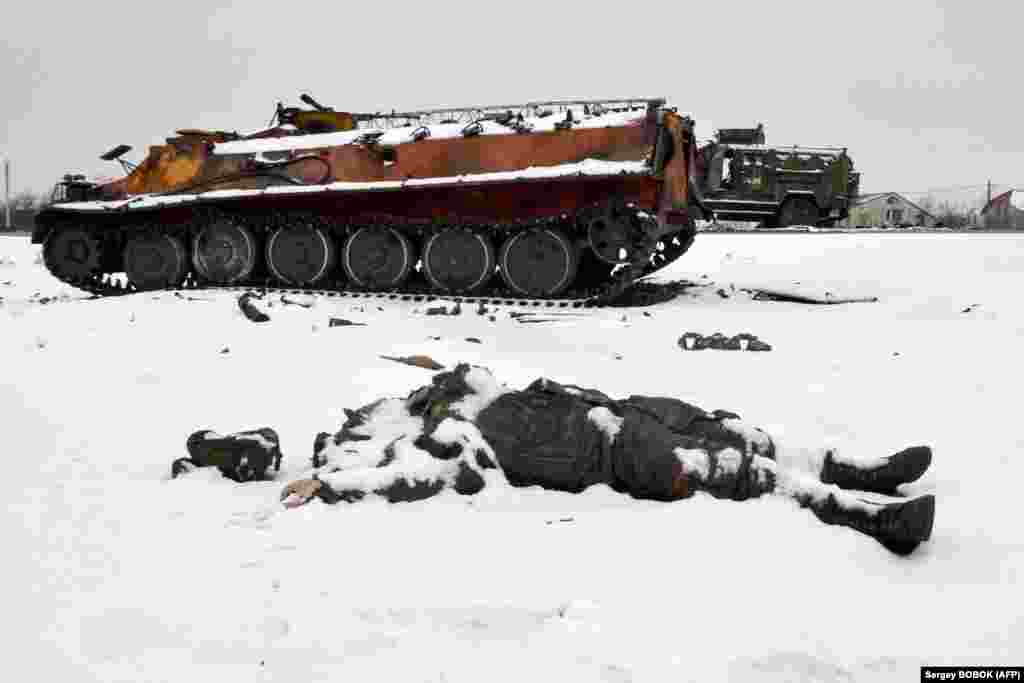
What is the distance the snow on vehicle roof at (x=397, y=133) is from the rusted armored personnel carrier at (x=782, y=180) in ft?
40.6

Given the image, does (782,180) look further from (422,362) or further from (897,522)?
(897,522)

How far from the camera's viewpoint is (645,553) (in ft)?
11.5

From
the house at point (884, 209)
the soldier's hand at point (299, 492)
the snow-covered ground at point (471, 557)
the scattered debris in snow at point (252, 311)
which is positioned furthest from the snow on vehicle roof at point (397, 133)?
the house at point (884, 209)

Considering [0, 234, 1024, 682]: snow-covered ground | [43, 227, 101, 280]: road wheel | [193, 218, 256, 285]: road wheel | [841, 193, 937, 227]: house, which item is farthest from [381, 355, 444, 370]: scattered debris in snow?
[841, 193, 937, 227]: house

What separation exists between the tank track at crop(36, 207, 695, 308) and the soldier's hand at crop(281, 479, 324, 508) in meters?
7.72

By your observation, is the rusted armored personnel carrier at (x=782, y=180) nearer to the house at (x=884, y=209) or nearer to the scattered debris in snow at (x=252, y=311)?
the scattered debris in snow at (x=252, y=311)

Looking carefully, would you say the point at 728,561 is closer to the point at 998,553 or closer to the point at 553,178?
the point at 998,553

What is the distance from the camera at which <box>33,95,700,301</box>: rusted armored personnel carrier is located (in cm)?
1183

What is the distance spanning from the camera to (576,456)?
4.17 meters

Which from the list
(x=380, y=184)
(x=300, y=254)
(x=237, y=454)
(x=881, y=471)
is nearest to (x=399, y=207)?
(x=380, y=184)

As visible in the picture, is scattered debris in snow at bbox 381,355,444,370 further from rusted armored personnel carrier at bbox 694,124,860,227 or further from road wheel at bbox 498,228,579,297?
rusted armored personnel carrier at bbox 694,124,860,227

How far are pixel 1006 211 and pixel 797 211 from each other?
80.4 ft

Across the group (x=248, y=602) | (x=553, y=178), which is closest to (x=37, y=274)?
(x=553, y=178)

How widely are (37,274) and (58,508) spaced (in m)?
17.1
